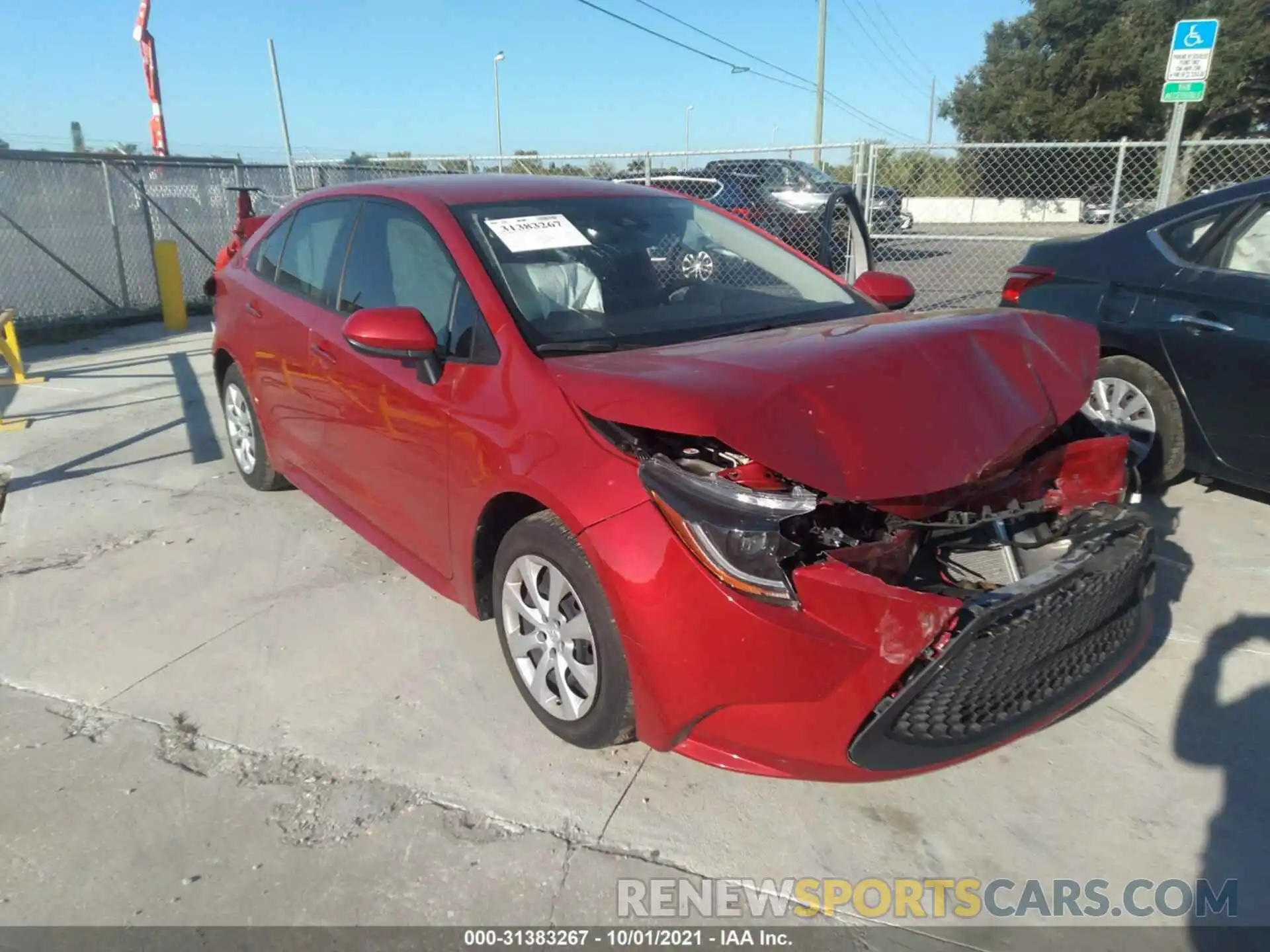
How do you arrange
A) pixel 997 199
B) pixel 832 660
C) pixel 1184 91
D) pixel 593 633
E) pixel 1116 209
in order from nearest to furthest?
pixel 832 660
pixel 593 633
pixel 1184 91
pixel 1116 209
pixel 997 199

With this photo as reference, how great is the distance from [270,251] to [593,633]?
3156 millimetres

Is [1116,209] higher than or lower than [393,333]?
higher

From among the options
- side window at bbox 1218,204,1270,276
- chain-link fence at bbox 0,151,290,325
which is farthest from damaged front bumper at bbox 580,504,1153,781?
chain-link fence at bbox 0,151,290,325

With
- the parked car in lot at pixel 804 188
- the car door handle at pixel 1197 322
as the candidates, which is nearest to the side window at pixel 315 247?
the car door handle at pixel 1197 322

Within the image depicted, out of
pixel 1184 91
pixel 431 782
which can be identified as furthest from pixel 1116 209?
pixel 431 782

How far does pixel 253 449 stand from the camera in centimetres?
493

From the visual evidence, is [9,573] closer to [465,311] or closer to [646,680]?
[465,311]

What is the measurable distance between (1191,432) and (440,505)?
11.7ft

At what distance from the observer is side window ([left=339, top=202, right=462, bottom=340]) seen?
10.3ft

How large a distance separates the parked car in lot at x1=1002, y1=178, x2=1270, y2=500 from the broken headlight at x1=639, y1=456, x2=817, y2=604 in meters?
2.58

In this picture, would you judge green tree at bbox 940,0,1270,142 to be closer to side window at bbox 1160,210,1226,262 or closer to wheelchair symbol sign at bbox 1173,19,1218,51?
wheelchair symbol sign at bbox 1173,19,1218,51

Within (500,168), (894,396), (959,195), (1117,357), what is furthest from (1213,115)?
(894,396)

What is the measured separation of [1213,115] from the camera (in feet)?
117

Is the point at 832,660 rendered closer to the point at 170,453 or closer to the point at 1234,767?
the point at 1234,767
